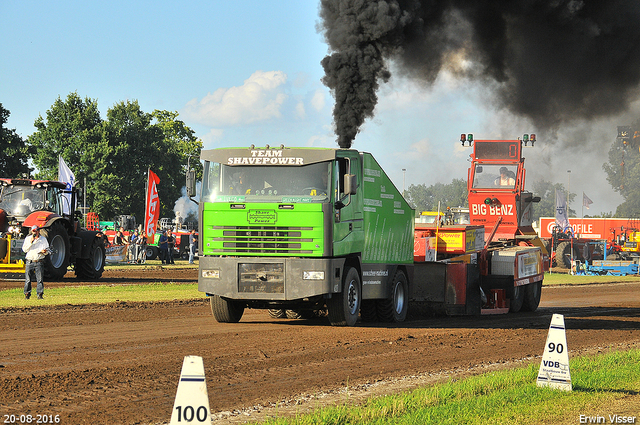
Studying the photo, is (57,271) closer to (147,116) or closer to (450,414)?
(450,414)

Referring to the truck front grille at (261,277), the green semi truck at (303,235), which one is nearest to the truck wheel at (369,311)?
the green semi truck at (303,235)

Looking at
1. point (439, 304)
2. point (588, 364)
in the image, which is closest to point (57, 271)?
point (439, 304)

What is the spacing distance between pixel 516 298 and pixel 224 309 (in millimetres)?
8188

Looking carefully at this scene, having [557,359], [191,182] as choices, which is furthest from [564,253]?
[557,359]

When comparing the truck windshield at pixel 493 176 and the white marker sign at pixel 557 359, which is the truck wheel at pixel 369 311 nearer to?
the white marker sign at pixel 557 359

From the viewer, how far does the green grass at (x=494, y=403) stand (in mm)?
6867

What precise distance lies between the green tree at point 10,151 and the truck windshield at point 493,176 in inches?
1559

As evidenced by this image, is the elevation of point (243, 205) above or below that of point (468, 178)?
below

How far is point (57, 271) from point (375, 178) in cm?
1289

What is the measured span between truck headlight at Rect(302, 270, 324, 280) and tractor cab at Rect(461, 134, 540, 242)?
948 cm

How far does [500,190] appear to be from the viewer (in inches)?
858

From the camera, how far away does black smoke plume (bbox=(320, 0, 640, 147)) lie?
1611cm

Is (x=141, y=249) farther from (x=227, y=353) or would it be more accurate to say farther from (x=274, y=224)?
(x=227, y=353)

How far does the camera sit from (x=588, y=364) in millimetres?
10281
